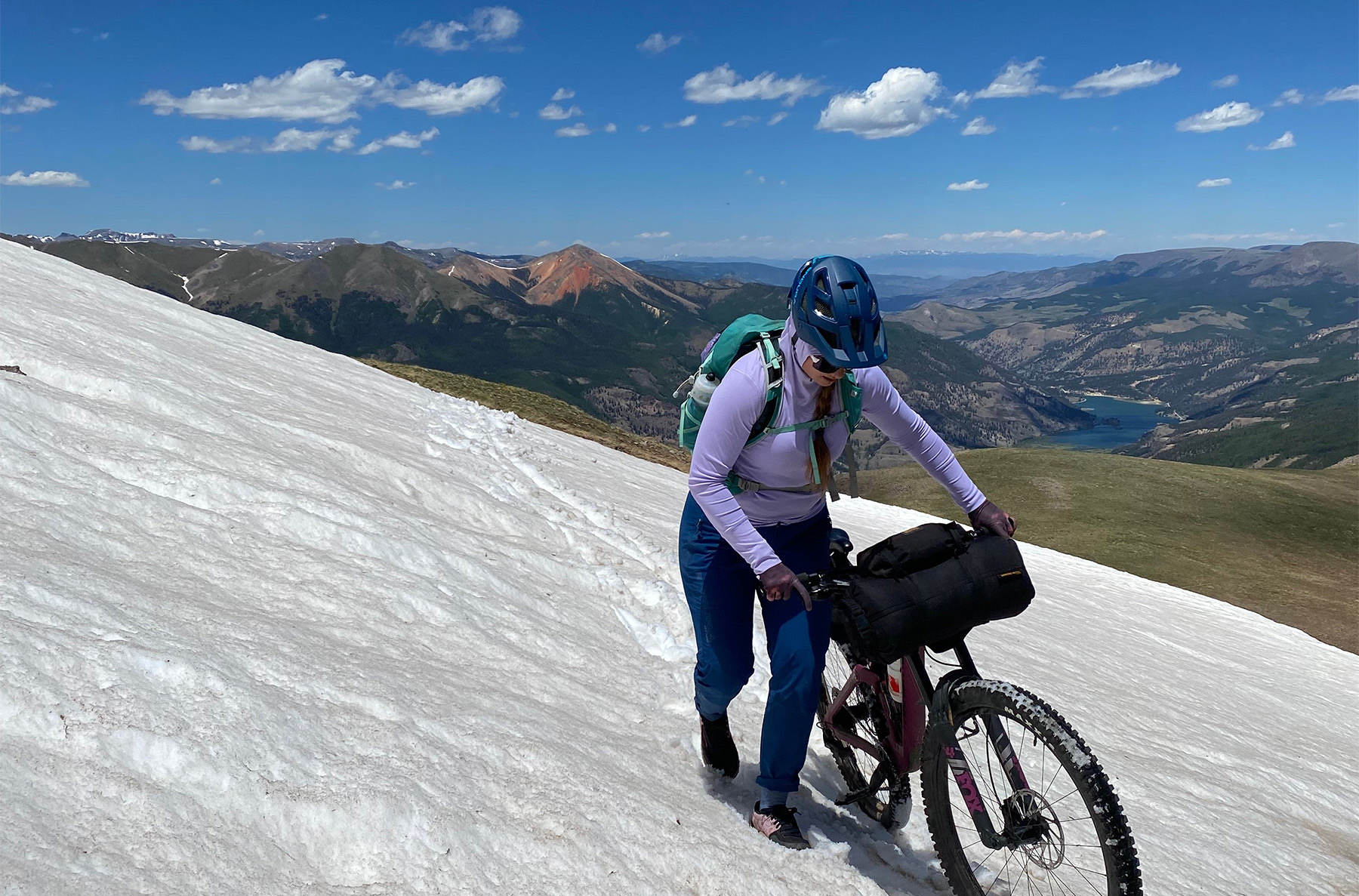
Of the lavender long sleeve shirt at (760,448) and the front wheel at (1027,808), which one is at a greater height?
the lavender long sleeve shirt at (760,448)

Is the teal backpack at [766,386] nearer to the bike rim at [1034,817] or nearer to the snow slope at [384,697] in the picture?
the bike rim at [1034,817]

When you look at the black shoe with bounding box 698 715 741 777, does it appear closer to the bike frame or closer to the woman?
the woman

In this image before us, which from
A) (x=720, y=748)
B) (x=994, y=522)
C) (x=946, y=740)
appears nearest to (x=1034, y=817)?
(x=946, y=740)

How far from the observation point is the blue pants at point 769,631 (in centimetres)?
570

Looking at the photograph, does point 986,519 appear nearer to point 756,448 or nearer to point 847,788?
point 756,448

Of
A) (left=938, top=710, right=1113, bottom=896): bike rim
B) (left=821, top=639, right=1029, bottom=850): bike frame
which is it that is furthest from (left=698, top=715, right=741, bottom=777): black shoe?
(left=938, top=710, right=1113, bottom=896): bike rim

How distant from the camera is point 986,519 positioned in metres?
5.98

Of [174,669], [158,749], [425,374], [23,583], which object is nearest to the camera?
[158,749]

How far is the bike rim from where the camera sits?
16.4ft

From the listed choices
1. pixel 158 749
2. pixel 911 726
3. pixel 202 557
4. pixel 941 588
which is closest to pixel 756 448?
pixel 941 588

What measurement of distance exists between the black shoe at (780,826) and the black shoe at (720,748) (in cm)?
77

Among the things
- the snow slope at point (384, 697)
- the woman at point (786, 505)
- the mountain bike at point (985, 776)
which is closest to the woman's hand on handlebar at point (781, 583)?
the woman at point (786, 505)

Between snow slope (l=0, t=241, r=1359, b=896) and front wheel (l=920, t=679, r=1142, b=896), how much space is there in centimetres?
49

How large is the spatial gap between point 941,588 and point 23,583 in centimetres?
678
